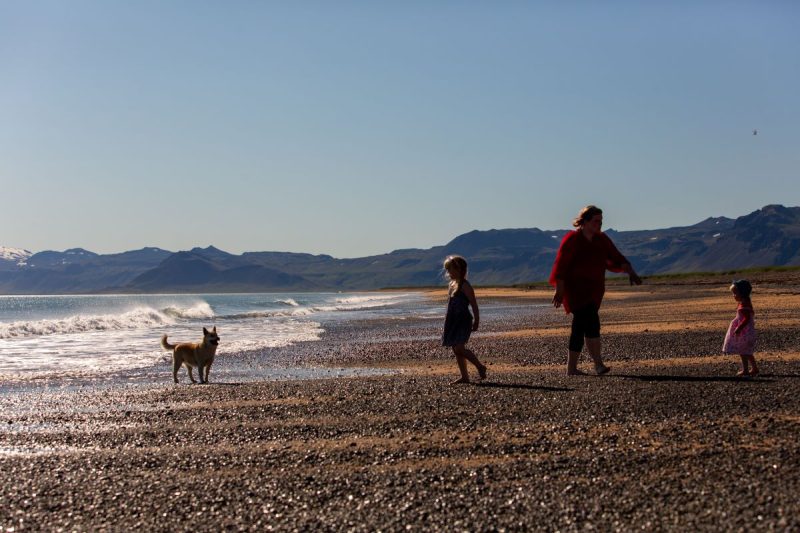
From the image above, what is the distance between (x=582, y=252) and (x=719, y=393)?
137 inches

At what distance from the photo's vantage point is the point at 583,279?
11594 millimetres

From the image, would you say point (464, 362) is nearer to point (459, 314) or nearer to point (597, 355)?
point (459, 314)

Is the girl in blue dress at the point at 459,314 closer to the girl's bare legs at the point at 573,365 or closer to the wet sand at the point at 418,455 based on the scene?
the wet sand at the point at 418,455

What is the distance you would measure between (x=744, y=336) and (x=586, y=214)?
9.88 feet

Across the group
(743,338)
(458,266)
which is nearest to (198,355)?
(458,266)

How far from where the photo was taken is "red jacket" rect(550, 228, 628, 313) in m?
11.6

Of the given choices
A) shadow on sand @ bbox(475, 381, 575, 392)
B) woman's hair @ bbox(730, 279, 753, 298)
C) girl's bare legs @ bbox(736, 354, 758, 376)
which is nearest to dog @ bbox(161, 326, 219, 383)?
shadow on sand @ bbox(475, 381, 575, 392)

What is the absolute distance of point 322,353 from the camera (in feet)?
62.8

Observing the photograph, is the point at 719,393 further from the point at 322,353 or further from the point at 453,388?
the point at 322,353

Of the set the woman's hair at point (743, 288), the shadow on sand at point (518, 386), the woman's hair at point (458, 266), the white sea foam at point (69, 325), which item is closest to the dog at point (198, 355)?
the woman's hair at point (458, 266)

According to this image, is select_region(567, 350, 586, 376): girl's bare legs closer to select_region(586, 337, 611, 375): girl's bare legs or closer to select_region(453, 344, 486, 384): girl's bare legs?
select_region(586, 337, 611, 375): girl's bare legs

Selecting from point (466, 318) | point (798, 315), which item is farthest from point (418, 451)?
point (798, 315)

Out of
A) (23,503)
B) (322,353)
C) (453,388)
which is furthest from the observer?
(322,353)

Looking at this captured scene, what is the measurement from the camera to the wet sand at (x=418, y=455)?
194 inches
